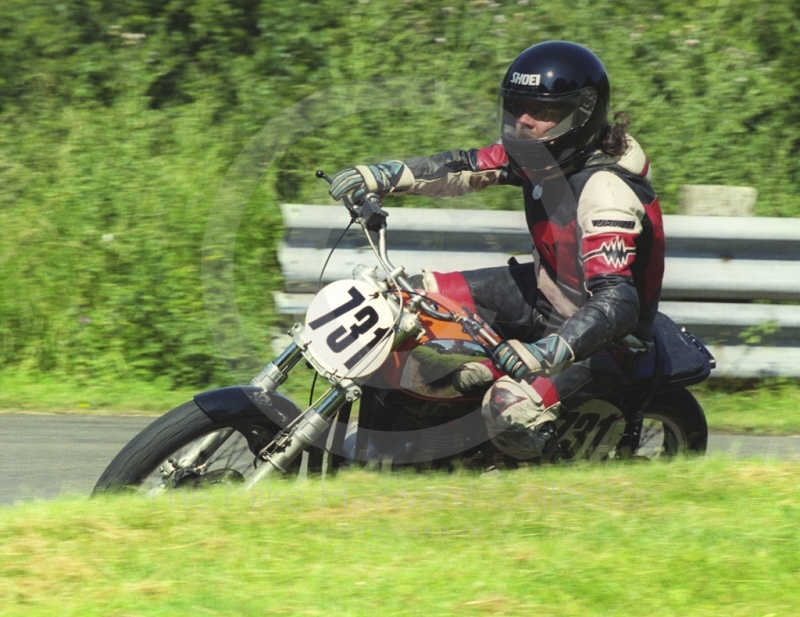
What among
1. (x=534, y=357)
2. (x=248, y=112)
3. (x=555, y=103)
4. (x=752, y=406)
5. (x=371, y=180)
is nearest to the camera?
(x=534, y=357)

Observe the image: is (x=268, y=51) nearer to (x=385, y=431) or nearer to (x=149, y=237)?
(x=149, y=237)

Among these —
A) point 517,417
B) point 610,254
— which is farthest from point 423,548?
point 610,254

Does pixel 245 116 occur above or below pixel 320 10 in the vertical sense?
below

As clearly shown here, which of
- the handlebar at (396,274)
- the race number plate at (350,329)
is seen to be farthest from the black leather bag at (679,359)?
the race number plate at (350,329)

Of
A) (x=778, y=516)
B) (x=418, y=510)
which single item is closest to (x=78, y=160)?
(x=418, y=510)

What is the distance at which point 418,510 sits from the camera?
137 inches

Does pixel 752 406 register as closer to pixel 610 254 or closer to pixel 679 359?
pixel 679 359

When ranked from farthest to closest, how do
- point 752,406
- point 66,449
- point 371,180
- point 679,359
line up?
point 752,406 < point 66,449 < point 679,359 < point 371,180

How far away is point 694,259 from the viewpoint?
19.3 feet

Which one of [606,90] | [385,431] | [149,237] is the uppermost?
[606,90]

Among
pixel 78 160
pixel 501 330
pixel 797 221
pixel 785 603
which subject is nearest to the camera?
pixel 785 603

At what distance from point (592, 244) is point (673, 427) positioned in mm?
1104

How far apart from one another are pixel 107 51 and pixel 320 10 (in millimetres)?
1640

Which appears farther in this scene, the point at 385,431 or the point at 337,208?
the point at 337,208
